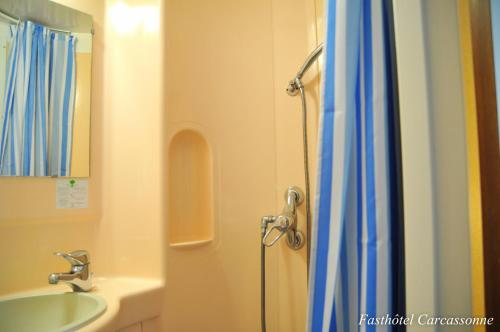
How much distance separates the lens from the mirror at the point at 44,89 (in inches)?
37.7

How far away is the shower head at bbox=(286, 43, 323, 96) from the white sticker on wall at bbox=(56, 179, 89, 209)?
1011 mm

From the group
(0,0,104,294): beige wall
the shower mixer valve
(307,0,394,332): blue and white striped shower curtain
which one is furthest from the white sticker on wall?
(307,0,394,332): blue and white striped shower curtain

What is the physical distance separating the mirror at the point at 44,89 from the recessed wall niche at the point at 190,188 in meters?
0.37

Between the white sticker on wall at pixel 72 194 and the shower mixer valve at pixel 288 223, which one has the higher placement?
the white sticker on wall at pixel 72 194

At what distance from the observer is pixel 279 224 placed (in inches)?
46.9

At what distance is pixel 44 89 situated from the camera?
40.4 inches

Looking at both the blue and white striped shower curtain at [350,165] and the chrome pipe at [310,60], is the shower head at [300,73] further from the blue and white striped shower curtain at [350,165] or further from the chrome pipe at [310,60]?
the blue and white striped shower curtain at [350,165]

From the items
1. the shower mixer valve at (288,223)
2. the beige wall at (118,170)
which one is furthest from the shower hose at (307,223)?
the beige wall at (118,170)

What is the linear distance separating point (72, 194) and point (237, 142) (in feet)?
2.45

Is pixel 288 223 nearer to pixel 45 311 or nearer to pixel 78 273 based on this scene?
pixel 78 273

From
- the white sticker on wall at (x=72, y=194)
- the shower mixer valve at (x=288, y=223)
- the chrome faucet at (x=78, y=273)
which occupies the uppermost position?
the white sticker on wall at (x=72, y=194)

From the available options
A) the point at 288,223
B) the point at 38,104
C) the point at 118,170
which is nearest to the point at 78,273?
the point at 118,170

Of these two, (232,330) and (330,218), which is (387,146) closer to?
(330,218)

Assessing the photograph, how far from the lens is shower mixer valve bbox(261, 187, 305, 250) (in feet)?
3.91
